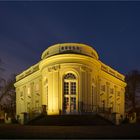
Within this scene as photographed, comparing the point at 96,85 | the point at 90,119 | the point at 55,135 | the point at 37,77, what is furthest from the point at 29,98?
the point at 55,135

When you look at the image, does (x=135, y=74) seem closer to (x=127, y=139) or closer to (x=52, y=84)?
(x=52, y=84)

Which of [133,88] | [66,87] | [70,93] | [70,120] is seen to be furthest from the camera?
[133,88]

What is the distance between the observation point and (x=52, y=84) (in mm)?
32719

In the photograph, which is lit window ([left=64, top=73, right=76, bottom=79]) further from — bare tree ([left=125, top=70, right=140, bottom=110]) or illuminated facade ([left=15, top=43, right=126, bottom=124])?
bare tree ([left=125, top=70, right=140, bottom=110])

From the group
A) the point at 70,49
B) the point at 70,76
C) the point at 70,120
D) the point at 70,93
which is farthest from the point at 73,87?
the point at 70,120

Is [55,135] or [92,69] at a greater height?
[92,69]

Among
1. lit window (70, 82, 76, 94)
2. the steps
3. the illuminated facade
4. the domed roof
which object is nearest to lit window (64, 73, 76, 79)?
the illuminated facade

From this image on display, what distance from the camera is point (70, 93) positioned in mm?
32469

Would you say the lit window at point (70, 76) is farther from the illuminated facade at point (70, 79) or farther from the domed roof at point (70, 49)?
the domed roof at point (70, 49)

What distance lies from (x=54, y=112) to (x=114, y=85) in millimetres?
14490

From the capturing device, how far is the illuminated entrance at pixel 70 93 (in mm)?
32344

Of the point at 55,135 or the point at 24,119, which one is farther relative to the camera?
the point at 24,119

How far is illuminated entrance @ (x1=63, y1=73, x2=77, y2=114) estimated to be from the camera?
106 feet

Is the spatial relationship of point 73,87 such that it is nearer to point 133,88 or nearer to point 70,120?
point 70,120
